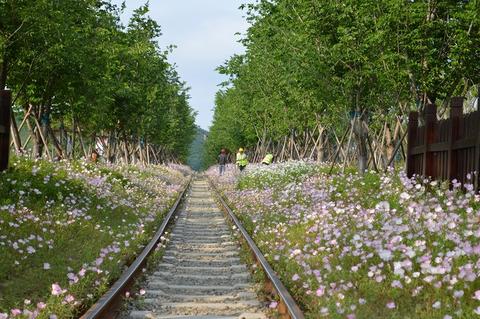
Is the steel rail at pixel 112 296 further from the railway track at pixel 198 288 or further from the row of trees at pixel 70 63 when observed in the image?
the row of trees at pixel 70 63

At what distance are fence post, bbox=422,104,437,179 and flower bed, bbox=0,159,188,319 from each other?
19.0 ft

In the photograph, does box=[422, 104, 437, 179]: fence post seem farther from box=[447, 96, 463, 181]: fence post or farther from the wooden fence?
box=[447, 96, 463, 181]: fence post

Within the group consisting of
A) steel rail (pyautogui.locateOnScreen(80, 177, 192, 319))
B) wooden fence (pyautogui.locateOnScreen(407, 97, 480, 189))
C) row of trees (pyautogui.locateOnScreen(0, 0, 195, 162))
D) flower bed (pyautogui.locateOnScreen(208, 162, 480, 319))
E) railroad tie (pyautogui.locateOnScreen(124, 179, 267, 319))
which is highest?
row of trees (pyautogui.locateOnScreen(0, 0, 195, 162))

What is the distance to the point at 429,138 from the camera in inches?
500

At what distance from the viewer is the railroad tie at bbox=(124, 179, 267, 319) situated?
688 centimetres

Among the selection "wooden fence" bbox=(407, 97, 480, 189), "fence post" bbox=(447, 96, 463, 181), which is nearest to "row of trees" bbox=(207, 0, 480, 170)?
"wooden fence" bbox=(407, 97, 480, 189)

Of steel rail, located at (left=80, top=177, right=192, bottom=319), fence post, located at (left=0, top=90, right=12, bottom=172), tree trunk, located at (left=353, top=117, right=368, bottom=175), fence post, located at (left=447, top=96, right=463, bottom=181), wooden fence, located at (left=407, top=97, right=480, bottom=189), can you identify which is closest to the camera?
steel rail, located at (left=80, top=177, right=192, bottom=319)

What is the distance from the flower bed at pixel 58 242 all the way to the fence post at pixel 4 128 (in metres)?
0.33

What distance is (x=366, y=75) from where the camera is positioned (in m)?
19.0

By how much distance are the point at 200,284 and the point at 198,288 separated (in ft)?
1.49

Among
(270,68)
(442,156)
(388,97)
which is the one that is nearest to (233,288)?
(442,156)

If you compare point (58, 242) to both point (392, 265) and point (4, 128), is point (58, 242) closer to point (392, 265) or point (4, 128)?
point (4, 128)

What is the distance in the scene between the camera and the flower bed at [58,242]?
6.77m

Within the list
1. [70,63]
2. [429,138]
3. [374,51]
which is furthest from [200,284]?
[70,63]
